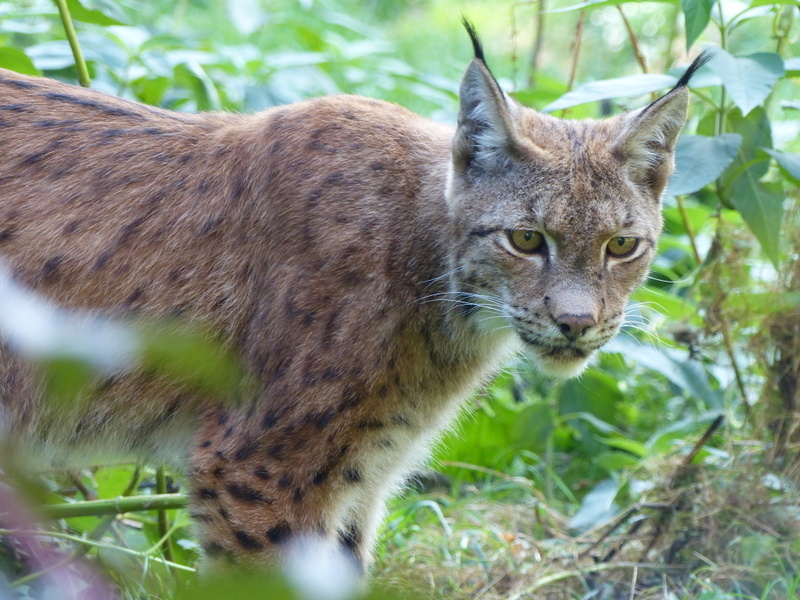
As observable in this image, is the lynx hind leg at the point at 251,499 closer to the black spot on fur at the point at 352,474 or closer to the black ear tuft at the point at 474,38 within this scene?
the black spot on fur at the point at 352,474

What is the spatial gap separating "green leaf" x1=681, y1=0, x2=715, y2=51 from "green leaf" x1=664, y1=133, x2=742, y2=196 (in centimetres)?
47

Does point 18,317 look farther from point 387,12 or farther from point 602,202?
point 387,12

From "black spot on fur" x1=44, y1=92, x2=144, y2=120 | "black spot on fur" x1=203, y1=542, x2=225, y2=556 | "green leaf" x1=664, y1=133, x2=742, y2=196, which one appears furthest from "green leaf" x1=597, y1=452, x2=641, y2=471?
"black spot on fur" x1=44, y1=92, x2=144, y2=120

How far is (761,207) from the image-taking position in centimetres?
410

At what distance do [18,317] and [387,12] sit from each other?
12.0m

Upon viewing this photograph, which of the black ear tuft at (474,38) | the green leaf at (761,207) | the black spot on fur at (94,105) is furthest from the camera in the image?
the green leaf at (761,207)

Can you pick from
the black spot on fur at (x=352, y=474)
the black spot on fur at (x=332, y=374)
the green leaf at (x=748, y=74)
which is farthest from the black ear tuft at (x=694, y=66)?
the black spot on fur at (x=352, y=474)

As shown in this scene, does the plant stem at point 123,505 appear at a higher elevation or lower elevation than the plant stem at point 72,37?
lower

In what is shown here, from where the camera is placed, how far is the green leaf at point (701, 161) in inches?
149

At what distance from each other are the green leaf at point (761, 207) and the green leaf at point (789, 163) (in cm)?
16

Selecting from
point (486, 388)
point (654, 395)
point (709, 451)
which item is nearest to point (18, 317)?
point (486, 388)

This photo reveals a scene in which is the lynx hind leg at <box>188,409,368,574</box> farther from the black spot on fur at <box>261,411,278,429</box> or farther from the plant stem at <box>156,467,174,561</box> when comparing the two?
the plant stem at <box>156,467,174,561</box>

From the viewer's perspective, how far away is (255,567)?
3238mm

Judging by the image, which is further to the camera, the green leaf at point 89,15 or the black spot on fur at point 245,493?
the green leaf at point 89,15
